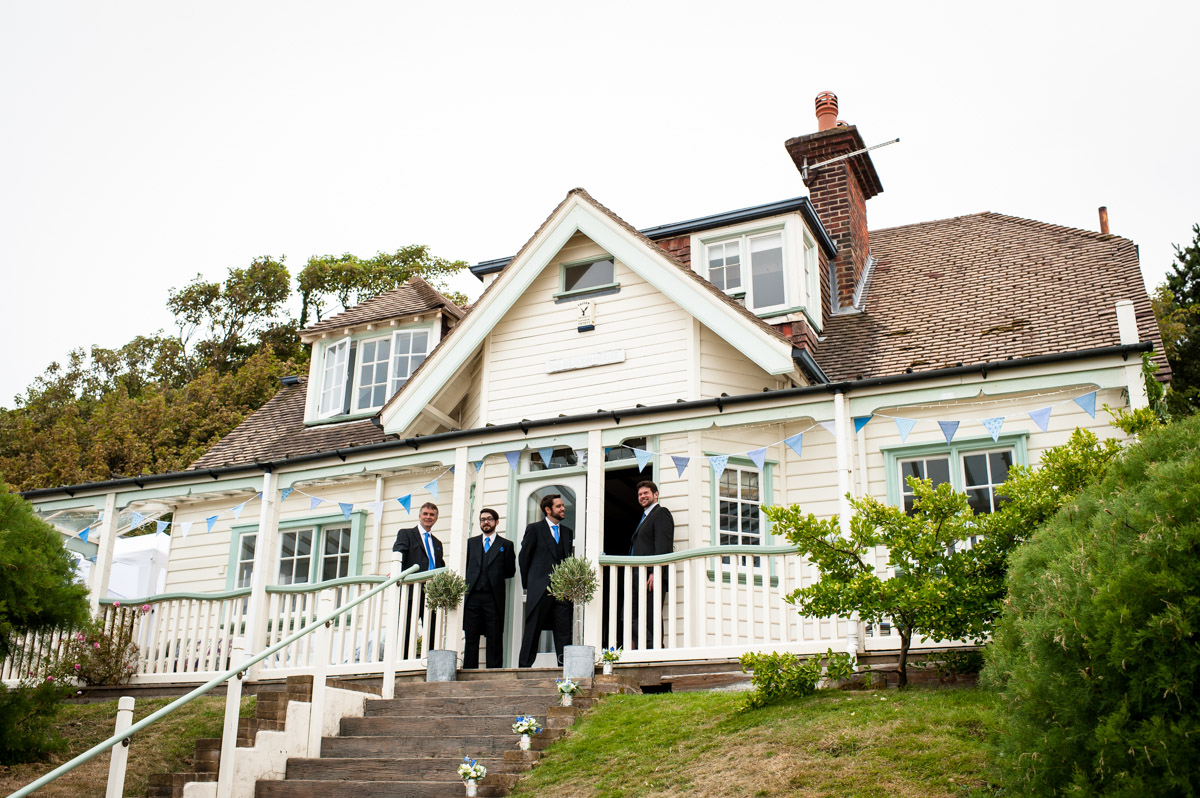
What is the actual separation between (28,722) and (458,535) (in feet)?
14.4

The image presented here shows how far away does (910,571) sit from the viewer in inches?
344

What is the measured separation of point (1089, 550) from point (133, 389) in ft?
116

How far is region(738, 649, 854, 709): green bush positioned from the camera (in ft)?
28.8

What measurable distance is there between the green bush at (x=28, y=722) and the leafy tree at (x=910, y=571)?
6.85 meters

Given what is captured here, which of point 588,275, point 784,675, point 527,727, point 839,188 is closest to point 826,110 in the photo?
point 839,188

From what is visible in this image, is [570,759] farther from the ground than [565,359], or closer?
closer

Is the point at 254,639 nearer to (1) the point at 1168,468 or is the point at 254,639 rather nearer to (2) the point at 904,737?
(2) the point at 904,737

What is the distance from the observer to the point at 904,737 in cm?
745

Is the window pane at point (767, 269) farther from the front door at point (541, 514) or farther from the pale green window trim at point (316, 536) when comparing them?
the pale green window trim at point (316, 536)

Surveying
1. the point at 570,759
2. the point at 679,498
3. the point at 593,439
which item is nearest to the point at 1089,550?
the point at 570,759

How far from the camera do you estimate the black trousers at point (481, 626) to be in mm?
11742

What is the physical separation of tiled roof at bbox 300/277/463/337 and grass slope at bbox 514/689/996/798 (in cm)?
890

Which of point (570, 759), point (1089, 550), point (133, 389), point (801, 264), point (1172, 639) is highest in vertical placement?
point (133, 389)

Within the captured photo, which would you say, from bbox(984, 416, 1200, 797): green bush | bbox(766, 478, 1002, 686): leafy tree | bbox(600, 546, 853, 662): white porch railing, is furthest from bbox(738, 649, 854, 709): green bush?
bbox(984, 416, 1200, 797): green bush
